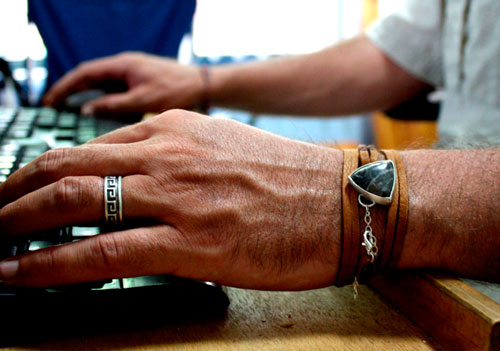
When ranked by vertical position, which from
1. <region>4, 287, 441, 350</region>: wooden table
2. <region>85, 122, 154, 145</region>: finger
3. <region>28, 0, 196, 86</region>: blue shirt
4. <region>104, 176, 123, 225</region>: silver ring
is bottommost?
<region>4, 287, 441, 350</region>: wooden table

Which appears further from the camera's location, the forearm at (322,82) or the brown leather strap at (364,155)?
the forearm at (322,82)

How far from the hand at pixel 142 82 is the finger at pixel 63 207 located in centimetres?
57

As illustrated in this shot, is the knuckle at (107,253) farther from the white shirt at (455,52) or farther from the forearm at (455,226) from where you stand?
the white shirt at (455,52)

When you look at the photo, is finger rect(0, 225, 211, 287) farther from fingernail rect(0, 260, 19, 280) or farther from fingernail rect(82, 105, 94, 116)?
fingernail rect(82, 105, 94, 116)

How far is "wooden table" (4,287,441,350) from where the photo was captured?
0.31m

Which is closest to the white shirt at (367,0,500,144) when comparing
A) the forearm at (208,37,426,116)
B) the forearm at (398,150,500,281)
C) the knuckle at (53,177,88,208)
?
the forearm at (208,37,426,116)

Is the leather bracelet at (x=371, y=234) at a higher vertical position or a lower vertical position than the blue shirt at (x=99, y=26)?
lower

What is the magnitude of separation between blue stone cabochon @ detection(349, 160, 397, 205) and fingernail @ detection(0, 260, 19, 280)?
25 cm

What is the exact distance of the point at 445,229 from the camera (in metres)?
0.38

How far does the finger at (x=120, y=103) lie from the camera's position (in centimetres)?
88

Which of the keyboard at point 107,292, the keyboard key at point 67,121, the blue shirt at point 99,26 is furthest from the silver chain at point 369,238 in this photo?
the blue shirt at point 99,26

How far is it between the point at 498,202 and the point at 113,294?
0.30 meters

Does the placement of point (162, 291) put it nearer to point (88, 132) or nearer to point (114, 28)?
point (88, 132)

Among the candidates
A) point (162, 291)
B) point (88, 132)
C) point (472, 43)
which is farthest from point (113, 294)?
point (472, 43)
